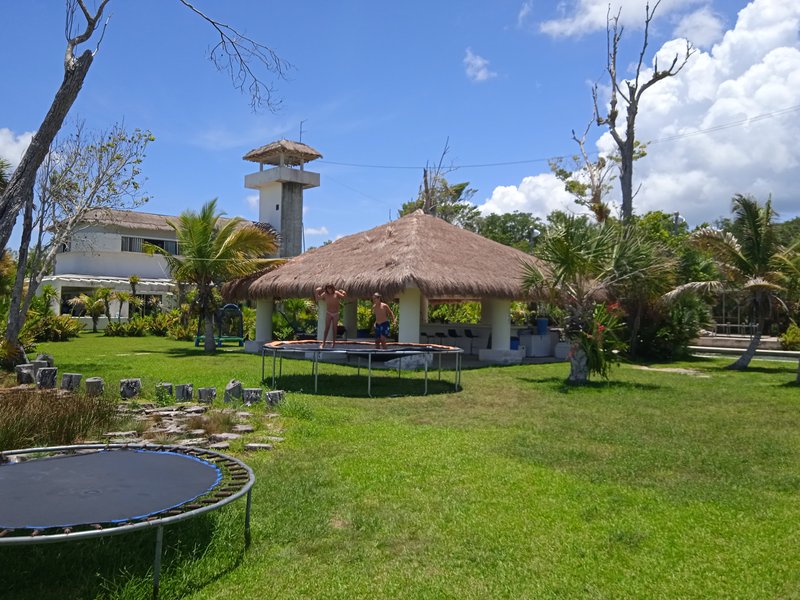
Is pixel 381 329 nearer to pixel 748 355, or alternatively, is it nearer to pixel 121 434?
pixel 121 434

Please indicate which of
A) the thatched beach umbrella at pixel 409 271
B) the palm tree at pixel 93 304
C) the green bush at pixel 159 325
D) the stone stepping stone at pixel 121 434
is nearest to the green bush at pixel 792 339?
the thatched beach umbrella at pixel 409 271

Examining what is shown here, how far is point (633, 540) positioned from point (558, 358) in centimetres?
1692

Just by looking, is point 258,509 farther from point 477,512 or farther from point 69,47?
point 69,47

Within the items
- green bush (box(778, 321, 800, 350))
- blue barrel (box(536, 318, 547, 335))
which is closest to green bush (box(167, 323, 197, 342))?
blue barrel (box(536, 318, 547, 335))

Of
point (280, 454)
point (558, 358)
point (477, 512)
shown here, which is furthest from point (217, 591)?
point (558, 358)

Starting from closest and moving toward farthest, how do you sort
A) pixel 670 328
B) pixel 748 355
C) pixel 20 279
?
pixel 20 279, pixel 748 355, pixel 670 328

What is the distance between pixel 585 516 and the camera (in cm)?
553

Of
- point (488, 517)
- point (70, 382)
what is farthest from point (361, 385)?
point (488, 517)

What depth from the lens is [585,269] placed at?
551 inches

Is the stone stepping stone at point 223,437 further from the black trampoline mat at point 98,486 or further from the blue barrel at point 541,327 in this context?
the blue barrel at point 541,327

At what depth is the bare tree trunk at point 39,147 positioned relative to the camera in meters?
7.03

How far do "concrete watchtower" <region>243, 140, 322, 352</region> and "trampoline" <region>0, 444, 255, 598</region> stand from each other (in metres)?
34.9

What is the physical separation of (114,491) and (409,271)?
A: 13.0 meters

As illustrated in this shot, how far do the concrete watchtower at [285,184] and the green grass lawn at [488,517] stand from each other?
31034 millimetres
